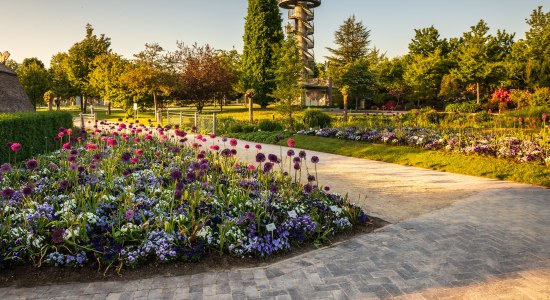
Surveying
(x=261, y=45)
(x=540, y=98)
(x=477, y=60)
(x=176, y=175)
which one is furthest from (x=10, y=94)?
(x=477, y=60)

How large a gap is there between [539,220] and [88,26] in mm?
54409

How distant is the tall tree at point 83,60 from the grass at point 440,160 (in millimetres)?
36368

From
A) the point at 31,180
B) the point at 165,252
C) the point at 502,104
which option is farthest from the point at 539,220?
the point at 502,104

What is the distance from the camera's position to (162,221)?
15.2ft

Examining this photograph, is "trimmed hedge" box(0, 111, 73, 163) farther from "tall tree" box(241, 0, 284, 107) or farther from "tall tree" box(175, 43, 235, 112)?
"tall tree" box(241, 0, 284, 107)

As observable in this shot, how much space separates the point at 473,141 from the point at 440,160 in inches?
52.2

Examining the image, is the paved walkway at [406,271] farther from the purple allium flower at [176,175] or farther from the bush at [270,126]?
the bush at [270,126]

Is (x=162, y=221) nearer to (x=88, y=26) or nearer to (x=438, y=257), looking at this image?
(x=438, y=257)

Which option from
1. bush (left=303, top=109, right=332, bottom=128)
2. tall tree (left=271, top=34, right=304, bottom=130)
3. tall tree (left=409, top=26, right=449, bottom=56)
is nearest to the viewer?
bush (left=303, top=109, right=332, bottom=128)

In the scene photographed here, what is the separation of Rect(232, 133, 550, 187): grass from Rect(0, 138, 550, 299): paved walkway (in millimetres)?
2874

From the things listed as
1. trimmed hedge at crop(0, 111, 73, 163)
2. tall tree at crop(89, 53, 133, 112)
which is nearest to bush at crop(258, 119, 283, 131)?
trimmed hedge at crop(0, 111, 73, 163)

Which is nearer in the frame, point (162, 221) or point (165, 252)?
point (165, 252)

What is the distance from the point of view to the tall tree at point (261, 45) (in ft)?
140

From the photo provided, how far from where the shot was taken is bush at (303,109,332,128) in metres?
19.5
